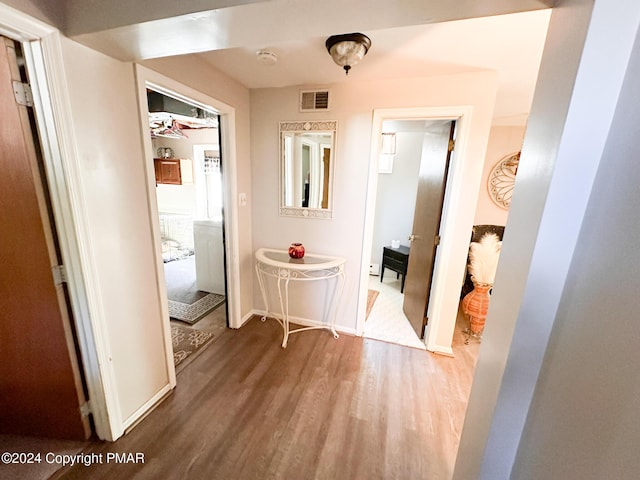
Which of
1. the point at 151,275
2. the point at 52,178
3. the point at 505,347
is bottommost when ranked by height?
the point at 151,275

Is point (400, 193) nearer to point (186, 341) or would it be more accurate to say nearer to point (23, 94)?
point (186, 341)

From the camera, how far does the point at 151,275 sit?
1.58 m

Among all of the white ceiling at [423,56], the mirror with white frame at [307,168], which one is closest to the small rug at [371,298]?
the mirror with white frame at [307,168]

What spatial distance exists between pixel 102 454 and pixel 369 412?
158 cm

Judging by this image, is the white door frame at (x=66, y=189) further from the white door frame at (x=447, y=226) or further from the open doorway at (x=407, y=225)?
the open doorway at (x=407, y=225)

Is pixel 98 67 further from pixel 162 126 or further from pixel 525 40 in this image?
pixel 162 126

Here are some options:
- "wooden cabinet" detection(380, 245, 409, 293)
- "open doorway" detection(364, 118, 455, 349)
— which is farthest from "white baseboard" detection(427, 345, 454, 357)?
"wooden cabinet" detection(380, 245, 409, 293)

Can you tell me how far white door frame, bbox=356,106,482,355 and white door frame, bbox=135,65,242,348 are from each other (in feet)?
4.03

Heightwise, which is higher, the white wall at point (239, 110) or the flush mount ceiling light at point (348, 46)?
the flush mount ceiling light at point (348, 46)

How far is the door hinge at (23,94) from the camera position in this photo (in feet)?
3.32

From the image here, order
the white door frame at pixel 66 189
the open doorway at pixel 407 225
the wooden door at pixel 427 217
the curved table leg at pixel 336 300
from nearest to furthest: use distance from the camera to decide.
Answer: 1. the white door frame at pixel 66 189
2. the wooden door at pixel 427 217
3. the open doorway at pixel 407 225
4. the curved table leg at pixel 336 300

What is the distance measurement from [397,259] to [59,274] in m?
3.47

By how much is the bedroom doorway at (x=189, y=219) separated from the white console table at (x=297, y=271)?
50 centimetres

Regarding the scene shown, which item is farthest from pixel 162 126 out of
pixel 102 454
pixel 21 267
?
pixel 102 454
